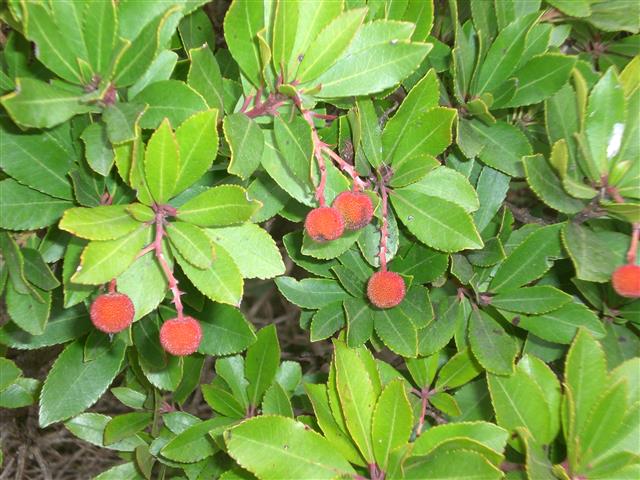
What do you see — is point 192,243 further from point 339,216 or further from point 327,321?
point 327,321

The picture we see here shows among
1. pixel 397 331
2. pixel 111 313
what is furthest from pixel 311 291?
pixel 111 313

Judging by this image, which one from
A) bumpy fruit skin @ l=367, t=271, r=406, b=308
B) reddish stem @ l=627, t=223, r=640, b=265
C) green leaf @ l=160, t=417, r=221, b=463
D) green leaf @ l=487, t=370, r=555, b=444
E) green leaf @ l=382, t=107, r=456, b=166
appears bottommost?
green leaf @ l=160, t=417, r=221, b=463

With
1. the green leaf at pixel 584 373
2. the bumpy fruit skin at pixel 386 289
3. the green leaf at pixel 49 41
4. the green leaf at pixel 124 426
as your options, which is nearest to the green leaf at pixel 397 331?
the bumpy fruit skin at pixel 386 289

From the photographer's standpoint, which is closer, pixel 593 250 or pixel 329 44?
pixel 329 44

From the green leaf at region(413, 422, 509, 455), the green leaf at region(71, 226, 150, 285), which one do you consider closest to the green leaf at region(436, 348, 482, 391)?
the green leaf at region(413, 422, 509, 455)

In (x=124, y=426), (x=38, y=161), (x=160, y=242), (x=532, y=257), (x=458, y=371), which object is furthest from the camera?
(x=124, y=426)

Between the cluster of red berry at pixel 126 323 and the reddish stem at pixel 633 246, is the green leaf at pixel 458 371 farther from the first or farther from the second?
the cluster of red berry at pixel 126 323

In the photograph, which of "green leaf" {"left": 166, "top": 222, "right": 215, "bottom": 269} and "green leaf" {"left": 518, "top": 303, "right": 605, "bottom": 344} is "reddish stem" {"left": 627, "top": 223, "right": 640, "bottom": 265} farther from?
"green leaf" {"left": 166, "top": 222, "right": 215, "bottom": 269}
